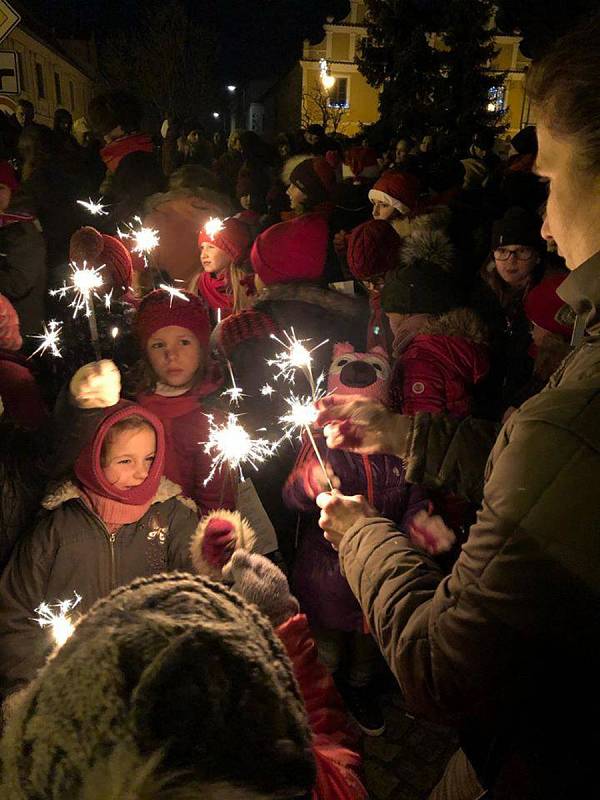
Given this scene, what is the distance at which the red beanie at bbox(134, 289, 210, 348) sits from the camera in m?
3.52

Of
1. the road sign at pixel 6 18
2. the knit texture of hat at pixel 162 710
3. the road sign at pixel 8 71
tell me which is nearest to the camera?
the knit texture of hat at pixel 162 710

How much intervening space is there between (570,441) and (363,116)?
5076 cm

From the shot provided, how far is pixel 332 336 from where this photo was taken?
3834 mm

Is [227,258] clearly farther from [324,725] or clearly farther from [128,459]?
[324,725]

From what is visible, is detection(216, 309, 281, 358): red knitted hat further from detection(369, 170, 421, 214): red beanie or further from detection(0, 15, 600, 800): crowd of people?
detection(369, 170, 421, 214): red beanie

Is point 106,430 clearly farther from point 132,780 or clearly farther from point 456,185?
point 456,185

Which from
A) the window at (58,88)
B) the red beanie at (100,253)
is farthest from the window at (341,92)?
the red beanie at (100,253)

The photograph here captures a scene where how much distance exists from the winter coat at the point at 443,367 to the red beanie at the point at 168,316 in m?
1.23

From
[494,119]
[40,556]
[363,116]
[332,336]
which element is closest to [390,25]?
[494,119]

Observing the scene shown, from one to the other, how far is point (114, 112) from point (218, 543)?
17.7ft

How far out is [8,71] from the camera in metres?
6.20

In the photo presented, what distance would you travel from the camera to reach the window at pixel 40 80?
138ft

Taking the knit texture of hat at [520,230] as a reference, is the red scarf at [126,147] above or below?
above

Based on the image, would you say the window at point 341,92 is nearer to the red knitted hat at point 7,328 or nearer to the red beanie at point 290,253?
the red beanie at point 290,253
